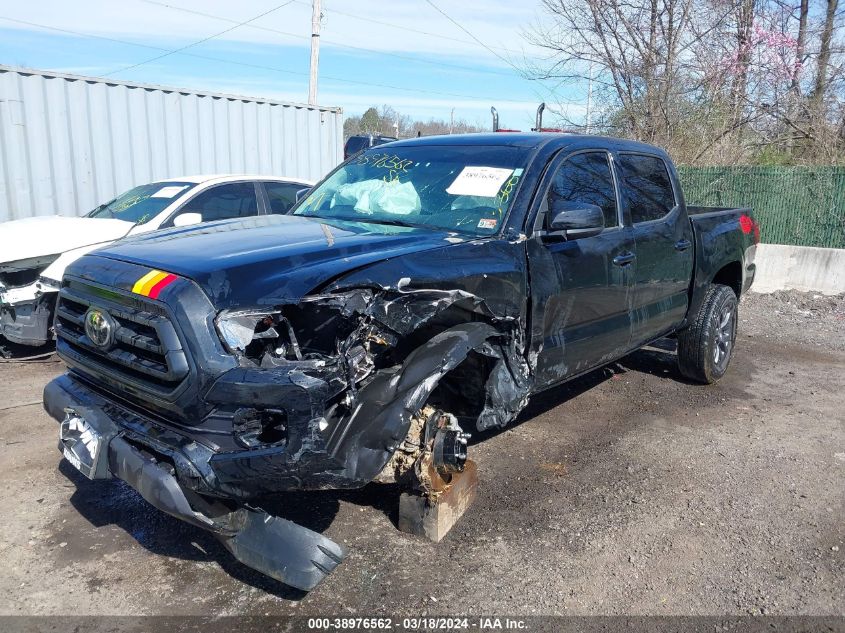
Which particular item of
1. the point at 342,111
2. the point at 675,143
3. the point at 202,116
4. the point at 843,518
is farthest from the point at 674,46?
the point at 843,518

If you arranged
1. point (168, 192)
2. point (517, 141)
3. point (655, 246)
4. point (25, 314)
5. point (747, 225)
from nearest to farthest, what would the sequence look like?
point (517, 141) → point (655, 246) → point (25, 314) → point (747, 225) → point (168, 192)

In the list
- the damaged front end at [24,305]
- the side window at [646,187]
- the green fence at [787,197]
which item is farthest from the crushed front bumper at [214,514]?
the green fence at [787,197]

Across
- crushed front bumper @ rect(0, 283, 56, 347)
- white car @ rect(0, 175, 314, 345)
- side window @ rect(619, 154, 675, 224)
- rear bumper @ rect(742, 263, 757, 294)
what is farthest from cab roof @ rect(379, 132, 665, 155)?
crushed front bumper @ rect(0, 283, 56, 347)

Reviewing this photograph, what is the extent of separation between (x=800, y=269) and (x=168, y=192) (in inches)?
349

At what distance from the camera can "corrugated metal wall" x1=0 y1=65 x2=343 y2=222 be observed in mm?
8547

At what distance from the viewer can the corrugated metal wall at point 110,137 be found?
855 cm

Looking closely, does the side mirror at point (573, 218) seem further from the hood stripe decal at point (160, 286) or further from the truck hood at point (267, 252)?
the hood stripe decal at point (160, 286)

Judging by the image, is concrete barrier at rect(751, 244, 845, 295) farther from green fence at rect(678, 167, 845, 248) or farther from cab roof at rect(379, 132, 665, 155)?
cab roof at rect(379, 132, 665, 155)

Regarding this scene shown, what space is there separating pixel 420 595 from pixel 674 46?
14.5 metres

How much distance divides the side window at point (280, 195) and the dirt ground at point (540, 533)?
3190 millimetres

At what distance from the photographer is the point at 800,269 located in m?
10.4

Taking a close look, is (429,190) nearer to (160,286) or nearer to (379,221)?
(379,221)

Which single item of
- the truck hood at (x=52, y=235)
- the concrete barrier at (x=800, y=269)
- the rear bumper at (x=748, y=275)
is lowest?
the concrete barrier at (x=800, y=269)

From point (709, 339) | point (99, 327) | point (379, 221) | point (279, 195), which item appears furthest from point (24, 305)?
point (709, 339)
